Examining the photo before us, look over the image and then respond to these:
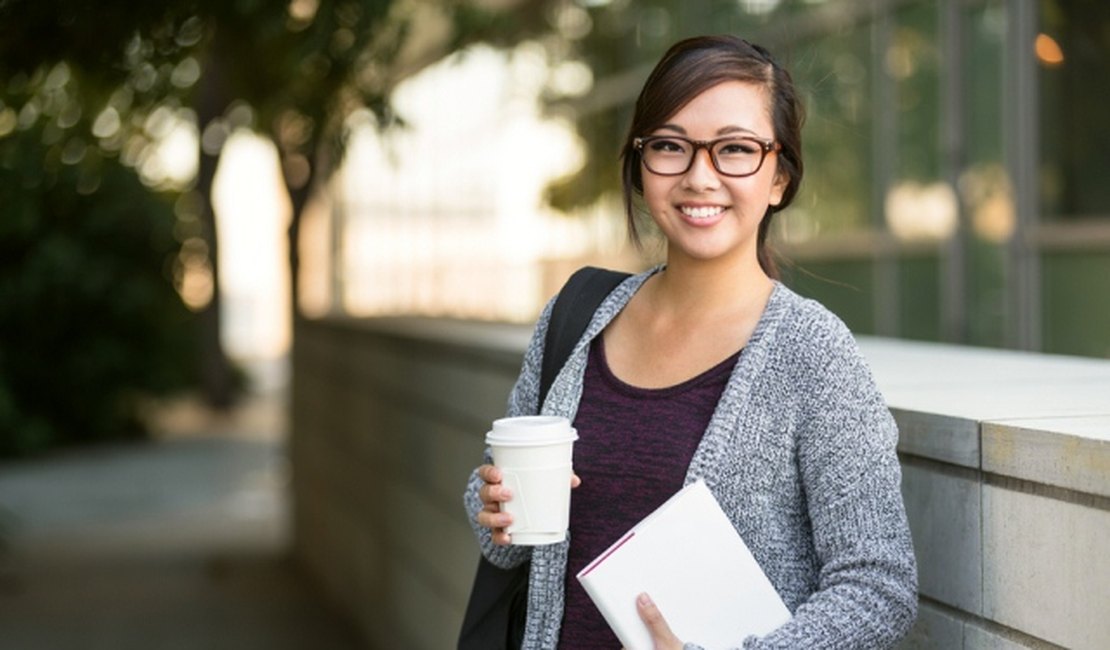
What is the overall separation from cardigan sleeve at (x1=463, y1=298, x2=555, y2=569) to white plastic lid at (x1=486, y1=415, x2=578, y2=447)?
12.8 inches

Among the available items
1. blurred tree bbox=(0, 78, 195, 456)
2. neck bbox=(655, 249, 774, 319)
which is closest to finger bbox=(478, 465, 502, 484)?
neck bbox=(655, 249, 774, 319)

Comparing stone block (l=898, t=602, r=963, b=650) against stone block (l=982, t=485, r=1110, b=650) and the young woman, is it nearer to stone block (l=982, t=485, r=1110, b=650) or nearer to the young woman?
stone block (l=982, t=485, r=1110, b=650)

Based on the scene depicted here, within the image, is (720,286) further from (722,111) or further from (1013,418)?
(1013,418)

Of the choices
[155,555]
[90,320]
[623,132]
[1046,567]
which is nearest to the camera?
[1046,567]

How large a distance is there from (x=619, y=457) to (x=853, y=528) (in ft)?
1.29

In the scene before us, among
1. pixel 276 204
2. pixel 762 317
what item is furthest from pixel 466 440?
pixel 276 204

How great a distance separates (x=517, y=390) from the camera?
2596 mm

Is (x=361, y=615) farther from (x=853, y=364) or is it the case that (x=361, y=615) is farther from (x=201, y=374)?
(x=201, y=374)

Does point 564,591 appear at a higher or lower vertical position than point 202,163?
lower

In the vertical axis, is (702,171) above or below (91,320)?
above

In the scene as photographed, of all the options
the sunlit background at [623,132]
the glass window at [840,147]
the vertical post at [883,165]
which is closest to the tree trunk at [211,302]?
the sunlit background at [623,132]

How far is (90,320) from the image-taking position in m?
21.9

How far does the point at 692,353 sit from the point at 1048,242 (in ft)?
23.9

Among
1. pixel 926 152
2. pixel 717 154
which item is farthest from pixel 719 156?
pixel 926 152
